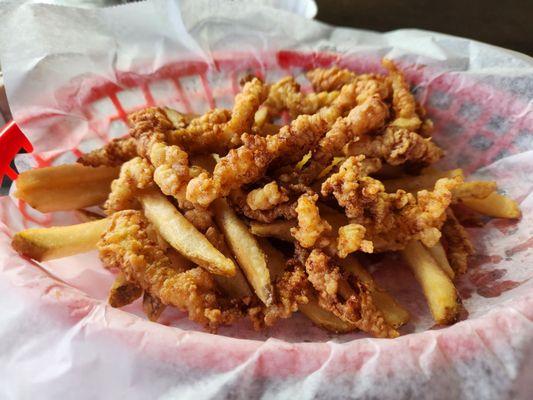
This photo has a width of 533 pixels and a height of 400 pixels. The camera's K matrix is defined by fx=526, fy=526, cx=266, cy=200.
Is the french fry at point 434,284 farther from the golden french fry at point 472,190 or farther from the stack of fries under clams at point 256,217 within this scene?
the golden french fry at point 472,190

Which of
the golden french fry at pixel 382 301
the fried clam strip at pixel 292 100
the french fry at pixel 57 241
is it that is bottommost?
the golden french fry at pixel 382 301

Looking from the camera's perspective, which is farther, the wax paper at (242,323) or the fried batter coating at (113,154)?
the fried batter coating at (113,154)

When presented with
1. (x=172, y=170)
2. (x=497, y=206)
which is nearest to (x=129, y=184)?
(x=172, y=170)

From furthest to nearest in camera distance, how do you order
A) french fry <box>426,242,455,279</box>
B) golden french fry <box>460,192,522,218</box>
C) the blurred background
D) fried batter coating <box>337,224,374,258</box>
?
1. the blurred background
2. golden french fry <box>460,192,522,218</box>
3. french fry <box>426,242,455,279</box>
4. fried batter coating <box>337,224,374,258</box>

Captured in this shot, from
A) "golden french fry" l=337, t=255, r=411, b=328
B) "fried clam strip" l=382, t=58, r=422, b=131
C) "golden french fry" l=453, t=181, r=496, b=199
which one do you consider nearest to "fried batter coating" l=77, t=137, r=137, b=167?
"golden french fry" l=337, t=255, r=411, b=328

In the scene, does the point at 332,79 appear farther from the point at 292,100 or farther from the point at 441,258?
A: the point at 441,258

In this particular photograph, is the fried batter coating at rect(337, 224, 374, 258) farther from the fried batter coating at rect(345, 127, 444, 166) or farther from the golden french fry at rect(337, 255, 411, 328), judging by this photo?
the fried batter coating at rect(345, 127, 444, 166)

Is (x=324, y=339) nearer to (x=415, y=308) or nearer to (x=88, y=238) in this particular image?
(x=415, y=308)

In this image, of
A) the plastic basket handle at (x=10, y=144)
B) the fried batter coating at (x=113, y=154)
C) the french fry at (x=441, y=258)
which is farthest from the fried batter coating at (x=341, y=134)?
the plastic basket handle at (x=10, y=144)
